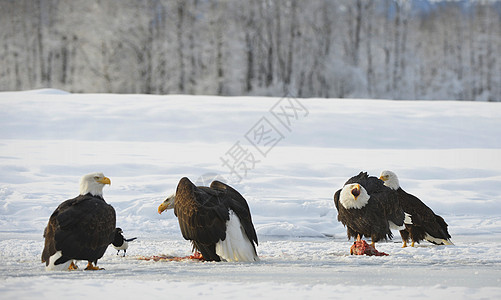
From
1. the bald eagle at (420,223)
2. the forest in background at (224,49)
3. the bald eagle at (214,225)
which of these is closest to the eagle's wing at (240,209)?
the bald eagle at (214,225)

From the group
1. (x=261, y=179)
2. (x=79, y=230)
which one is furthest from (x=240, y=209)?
(x=261, y=179)

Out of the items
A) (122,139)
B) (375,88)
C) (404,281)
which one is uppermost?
(375,88)

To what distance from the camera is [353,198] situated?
243 inches

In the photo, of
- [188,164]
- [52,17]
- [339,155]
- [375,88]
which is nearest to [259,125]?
[339,155]

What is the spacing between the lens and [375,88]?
112ft

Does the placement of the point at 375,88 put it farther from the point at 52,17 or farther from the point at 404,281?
the point at 404,281

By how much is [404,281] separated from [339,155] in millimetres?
8111

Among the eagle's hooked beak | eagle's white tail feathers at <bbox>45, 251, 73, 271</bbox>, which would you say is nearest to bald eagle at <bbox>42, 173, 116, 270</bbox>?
eagle's white tail feathers at <bbox>45, 251, 73, 271</bbox>

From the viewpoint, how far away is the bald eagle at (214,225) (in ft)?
17.6

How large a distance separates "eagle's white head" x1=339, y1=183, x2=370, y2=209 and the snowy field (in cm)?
50

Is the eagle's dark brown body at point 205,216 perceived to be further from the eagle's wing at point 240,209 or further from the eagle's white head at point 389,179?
the eagle's white head at point 389,179

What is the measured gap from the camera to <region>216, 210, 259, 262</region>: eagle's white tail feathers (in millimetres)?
5375

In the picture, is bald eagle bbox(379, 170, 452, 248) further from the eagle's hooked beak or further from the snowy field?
the eagle's hooked beak

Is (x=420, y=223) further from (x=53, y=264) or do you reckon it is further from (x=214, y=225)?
(x=53, y=264)
